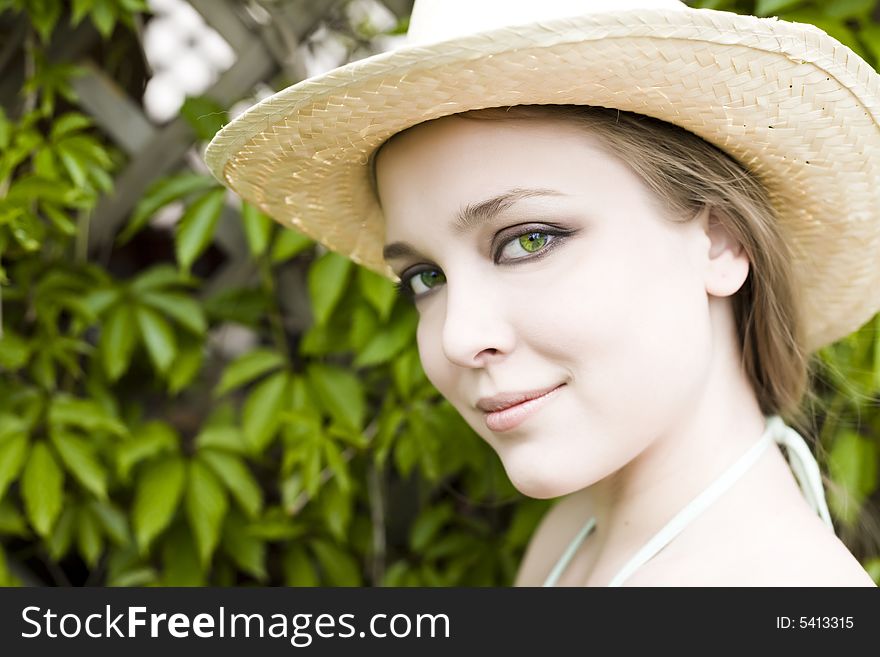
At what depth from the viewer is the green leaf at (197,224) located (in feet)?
5.28

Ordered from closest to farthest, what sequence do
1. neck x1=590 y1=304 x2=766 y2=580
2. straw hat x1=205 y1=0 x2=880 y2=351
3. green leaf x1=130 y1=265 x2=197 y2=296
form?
straw hat x1=205 y1=0 x2=880 y2=351, neck x1=590 y1=304 x2=766 y2=580, green leaf x1=130 y1=265 x2=197 y2=296

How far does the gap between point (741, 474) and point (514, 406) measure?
31 cm

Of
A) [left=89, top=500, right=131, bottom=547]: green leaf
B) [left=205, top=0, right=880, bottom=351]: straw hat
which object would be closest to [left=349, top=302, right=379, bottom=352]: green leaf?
[left=205, top=0, right=880, bottom=351]: straw hat

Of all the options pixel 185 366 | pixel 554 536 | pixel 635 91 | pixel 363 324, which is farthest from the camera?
pixel 185 366

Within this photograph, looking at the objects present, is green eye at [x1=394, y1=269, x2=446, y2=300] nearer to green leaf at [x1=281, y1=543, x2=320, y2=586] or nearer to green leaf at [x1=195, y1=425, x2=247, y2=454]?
green leaf at [x1=195, y1=425, x2=247, y2=454]

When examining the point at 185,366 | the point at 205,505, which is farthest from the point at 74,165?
the point at 205,505

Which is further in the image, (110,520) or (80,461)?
(110,520)

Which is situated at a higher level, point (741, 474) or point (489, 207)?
Answer: point (489, 207)

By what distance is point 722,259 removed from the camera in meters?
1.09

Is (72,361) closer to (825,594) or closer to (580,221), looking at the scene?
(580,221)

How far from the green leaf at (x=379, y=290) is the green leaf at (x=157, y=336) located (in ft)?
1.35

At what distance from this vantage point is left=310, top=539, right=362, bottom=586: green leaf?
183 centimetres

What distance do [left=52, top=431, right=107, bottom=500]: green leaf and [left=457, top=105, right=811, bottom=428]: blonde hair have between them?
105cm

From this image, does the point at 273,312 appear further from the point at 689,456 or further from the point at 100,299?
the point at 689,456
